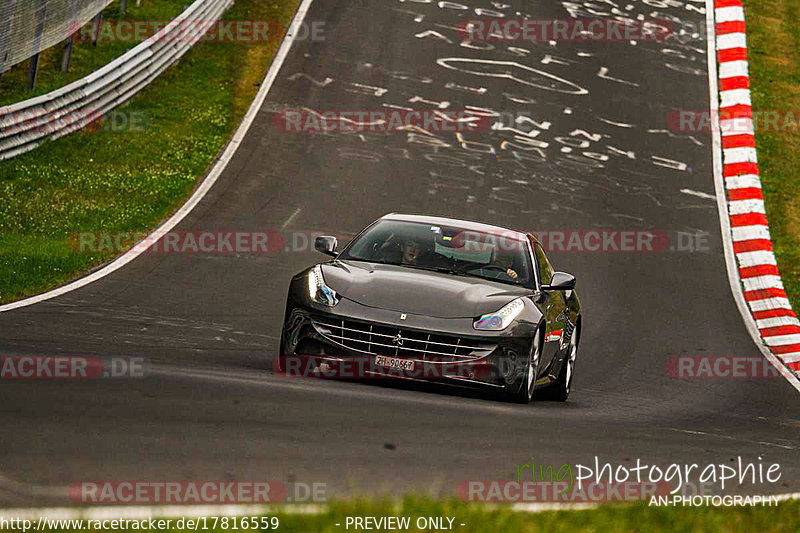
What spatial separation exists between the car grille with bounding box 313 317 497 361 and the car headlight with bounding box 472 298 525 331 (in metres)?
0.13

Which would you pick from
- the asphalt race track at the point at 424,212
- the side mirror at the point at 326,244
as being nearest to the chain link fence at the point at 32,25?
the asphalt race track at the point at 424,212

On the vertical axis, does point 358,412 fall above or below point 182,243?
above

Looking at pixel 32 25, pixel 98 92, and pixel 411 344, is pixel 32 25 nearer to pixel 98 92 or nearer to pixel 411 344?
pixel 98 92

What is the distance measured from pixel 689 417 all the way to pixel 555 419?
6.49ft

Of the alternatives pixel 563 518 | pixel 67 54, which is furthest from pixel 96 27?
pixel 563 518

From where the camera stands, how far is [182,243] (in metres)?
15.9

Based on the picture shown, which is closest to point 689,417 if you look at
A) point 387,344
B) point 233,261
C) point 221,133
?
point 387,344

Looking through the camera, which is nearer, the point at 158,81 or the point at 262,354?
the point at 262,354

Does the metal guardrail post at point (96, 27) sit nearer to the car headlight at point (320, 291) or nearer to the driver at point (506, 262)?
the driver at point (506, 262)

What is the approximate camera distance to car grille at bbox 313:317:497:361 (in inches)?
338

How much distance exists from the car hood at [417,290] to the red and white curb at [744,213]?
5.21m

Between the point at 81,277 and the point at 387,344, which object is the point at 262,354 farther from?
the point at 81,277

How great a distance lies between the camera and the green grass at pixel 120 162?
1477 cm

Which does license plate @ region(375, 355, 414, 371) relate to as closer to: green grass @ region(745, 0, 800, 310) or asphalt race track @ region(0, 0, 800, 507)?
asphalt race track @ region(0, 0, 800, 507)
